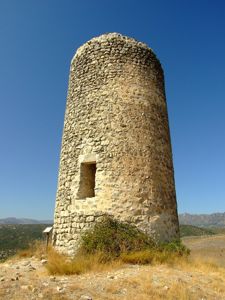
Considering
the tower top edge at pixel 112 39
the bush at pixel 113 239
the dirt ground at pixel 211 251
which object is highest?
the tower top edge at pixel 112 39

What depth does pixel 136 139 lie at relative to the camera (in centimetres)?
865

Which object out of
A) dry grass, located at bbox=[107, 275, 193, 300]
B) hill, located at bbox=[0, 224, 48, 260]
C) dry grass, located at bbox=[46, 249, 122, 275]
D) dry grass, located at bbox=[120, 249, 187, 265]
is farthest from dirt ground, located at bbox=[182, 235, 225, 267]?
hill, located at bbox=[0, 224, 48, 260]

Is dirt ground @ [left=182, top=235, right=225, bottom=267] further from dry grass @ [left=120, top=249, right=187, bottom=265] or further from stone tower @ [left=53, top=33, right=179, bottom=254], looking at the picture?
stone tower @ [left=53, top=33, right=179, bottom=254]

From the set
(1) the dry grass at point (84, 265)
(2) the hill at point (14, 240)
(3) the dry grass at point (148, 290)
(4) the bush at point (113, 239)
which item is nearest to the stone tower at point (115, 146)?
(4) the bush at point (113, 239)

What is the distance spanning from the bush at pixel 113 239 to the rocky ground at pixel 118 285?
0.76 m

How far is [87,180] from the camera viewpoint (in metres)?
8.88

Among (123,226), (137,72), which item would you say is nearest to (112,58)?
(137,72)

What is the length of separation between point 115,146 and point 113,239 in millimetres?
2728

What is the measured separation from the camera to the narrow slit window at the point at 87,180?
28.4 ft

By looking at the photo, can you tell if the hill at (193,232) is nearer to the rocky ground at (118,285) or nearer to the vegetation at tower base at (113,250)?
the vegetation at tower base at (113,250)

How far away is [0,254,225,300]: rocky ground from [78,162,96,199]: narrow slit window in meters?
2.71

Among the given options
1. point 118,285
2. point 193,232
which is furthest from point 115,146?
point 193,232

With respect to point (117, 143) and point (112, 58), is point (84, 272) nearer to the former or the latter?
point (117, 143)

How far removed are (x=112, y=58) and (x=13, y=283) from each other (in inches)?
287
